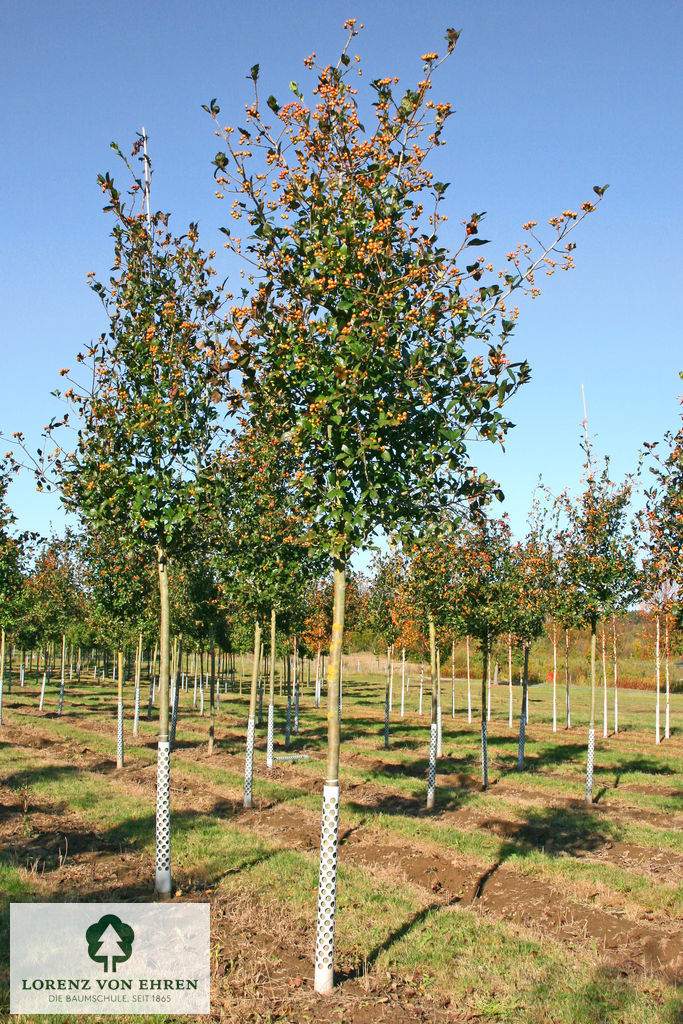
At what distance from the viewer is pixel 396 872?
13023mm

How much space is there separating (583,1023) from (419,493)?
238 inches

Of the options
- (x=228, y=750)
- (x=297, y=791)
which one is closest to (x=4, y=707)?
(x=228, y=750)

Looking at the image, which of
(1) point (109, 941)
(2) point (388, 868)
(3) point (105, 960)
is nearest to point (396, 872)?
(2) point (388, 868)

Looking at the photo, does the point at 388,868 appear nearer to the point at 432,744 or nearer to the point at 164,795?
the point at 164,795

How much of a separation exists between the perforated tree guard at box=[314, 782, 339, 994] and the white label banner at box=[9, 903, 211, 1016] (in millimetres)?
1259

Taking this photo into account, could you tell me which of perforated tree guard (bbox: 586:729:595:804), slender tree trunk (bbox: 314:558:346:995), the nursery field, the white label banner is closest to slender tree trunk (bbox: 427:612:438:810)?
the nursery field

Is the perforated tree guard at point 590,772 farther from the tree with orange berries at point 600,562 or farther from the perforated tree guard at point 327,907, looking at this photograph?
the perforated tree guard at point 327,907

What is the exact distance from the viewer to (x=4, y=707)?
138ft

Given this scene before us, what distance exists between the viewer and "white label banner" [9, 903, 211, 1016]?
7.66m

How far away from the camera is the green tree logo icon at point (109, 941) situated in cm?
841

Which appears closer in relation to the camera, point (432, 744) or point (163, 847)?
point (163, 847)

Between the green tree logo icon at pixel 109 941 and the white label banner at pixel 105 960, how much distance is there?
1 centimetres

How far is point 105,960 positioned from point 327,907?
9.10ft

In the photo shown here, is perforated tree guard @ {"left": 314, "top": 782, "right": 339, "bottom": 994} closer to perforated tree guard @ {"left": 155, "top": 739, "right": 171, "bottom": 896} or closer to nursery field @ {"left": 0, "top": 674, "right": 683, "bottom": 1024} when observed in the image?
nursery field @ {"left": 0, "top": 674, "right": 683, "bottom": 1024}
